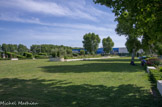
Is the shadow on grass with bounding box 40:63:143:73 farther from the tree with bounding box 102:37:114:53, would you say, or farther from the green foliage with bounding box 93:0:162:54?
the tree with bounding box 102:37:114:53

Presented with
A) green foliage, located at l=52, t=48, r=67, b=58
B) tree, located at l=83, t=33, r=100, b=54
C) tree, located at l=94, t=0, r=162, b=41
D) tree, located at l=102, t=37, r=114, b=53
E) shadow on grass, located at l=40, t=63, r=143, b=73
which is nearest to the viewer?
tree, located at l=94, t=0, r=162, b=41

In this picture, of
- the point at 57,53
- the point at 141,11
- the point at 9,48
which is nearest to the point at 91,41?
the point at 57,53

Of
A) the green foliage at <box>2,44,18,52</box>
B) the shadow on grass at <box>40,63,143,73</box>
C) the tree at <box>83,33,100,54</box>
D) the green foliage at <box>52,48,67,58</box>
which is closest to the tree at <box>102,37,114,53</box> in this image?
the tree at <box>83,33,100,54</box>

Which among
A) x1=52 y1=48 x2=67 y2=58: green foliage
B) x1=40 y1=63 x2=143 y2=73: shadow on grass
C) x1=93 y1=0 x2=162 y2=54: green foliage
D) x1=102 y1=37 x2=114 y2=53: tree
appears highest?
x1=102 y1=37 x2=114 y2=53: tree

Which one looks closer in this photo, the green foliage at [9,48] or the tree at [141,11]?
the tree at [141,11]

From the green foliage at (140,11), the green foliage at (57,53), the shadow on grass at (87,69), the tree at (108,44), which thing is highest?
the tree at (108,44)

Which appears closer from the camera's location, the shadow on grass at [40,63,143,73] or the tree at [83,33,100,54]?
the shadow on grass at [40,63,143,73]

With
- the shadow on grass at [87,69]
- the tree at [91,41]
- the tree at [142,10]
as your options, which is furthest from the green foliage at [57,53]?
the tree at [91,41]

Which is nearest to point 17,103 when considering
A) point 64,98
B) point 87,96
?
point 64,98

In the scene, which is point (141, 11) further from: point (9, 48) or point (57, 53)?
point (9, 48)

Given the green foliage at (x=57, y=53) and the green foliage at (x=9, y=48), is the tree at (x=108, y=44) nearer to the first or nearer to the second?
the green foliage at (x=57, y=53)

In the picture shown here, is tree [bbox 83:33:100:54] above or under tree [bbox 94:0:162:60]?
above

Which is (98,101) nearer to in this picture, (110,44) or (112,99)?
(112,99)

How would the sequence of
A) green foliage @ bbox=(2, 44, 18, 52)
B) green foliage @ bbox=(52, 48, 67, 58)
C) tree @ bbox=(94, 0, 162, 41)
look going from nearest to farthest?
tree @ bbox=(94, 0, 162, 41) < green foliage @ bbox=(52, 48, 67, 58) < green foliage @ bbox=(2, 44, 18, 52)
